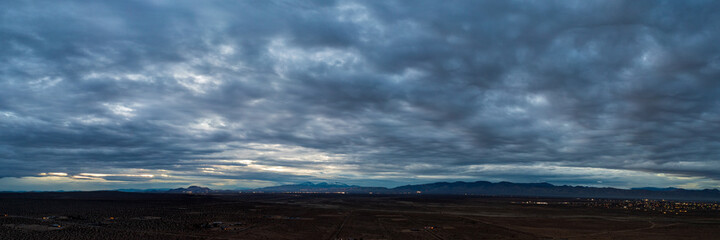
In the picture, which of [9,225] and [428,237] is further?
[9,225]

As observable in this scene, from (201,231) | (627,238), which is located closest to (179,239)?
(201,231)

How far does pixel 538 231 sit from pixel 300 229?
45259 mm

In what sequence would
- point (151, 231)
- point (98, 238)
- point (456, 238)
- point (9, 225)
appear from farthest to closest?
point (9, 225)
point (151, 231)
point (456, 238)
point (98, 238)

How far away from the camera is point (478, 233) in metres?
64.3

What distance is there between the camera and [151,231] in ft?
204

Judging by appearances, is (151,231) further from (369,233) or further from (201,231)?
(369,233)

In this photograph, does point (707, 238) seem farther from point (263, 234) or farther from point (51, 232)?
point (51, 232)

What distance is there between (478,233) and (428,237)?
11268mm

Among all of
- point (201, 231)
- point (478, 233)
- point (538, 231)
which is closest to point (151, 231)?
point (201, 231)

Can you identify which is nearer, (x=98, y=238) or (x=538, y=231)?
(x=98, y=238)

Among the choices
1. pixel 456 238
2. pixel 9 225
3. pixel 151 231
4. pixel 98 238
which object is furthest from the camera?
pixel 9 225

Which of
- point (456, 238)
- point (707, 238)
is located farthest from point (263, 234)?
point (707, 238)

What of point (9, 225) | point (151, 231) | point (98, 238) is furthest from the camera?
point (9, 225)

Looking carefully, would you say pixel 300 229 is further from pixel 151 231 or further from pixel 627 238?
pixel 627 238
